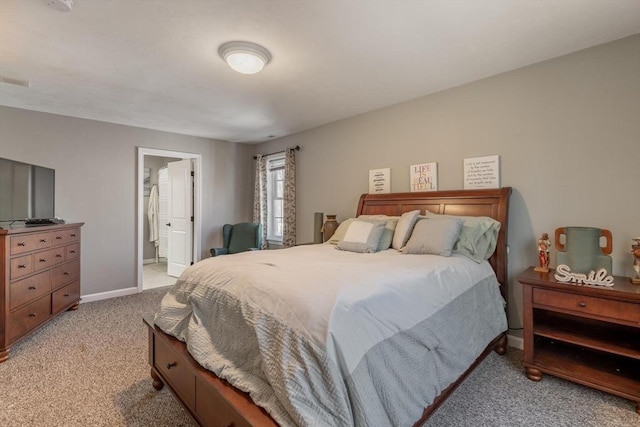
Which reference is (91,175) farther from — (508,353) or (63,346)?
(508,353)

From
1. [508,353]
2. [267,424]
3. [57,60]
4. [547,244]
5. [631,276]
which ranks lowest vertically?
[508,353]

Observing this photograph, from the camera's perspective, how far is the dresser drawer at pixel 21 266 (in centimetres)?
260

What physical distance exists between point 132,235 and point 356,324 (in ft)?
14.5

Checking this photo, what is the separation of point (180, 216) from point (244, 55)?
386 cm

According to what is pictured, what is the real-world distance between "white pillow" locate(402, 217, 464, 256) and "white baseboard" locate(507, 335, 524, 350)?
1117mm

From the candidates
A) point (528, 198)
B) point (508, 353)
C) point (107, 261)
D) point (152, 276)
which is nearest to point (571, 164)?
point (528, 198)

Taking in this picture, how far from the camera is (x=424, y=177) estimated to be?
3.27 metres

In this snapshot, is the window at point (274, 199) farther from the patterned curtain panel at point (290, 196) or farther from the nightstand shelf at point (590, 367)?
the nightstand shelf at point (590, 367)

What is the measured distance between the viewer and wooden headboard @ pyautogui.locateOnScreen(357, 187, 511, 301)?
254cm

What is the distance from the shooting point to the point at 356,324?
1.22 metres

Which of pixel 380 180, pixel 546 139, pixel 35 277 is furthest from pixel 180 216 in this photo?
pixel 546 139

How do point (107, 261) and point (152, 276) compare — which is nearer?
point (107, 261)

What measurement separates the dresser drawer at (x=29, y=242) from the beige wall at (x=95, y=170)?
0.96 metres

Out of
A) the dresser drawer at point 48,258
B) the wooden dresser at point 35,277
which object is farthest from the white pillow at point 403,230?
the dresser drawer at point 48,258
